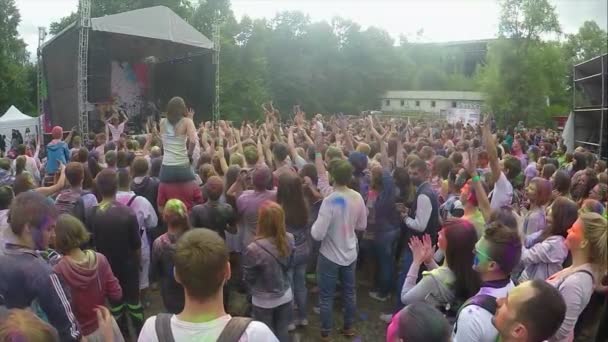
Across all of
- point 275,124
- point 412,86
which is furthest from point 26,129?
point 412,86

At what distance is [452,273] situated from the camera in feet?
8.73

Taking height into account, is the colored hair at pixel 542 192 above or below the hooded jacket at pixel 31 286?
above

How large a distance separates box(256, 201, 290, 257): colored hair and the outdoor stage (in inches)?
453

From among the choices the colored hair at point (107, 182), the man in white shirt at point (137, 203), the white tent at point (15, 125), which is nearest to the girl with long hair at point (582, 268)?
the colored hair at point (107, 182)

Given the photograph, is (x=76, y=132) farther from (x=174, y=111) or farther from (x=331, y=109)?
(x=331, y=109)

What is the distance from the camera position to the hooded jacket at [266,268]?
3.54 metres

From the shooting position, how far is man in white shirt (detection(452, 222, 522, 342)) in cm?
218

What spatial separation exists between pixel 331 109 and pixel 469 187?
46.4 metres

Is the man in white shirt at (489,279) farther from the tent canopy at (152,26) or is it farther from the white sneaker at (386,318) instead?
the tent canopy at (152,26)

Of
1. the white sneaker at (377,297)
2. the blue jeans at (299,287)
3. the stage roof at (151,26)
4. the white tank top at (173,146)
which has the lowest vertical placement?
the white sneaker at (377,297)

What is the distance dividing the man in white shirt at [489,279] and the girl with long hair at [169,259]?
213 centimetres

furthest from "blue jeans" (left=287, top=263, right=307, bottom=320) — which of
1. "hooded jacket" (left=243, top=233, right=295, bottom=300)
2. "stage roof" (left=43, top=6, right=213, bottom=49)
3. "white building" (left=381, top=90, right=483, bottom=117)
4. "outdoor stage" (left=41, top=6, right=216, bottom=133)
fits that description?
"white building" (left=381, top=90, right=483, bottom=117)

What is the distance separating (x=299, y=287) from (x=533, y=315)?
121 inches

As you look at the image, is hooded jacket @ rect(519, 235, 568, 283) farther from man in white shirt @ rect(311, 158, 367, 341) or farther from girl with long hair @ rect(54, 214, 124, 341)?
girl with long hair @ rect(54, 214, 124, 341)
